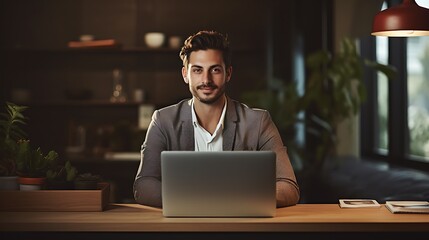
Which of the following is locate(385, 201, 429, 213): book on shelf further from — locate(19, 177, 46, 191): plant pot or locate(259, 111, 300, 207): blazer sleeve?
locate(19, 177, 46, 191): plant pot

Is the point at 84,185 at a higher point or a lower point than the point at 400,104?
lower

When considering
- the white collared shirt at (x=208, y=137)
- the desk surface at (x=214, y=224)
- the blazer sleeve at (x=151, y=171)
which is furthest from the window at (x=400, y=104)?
the desk surface at (x=214, y=224)

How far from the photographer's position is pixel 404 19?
10.6 feet

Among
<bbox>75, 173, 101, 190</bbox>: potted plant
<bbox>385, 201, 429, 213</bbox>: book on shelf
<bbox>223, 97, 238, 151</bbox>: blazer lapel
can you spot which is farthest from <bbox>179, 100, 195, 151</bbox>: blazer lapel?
<bbox>385, 201, 429, 213</bbox>: book on shelf

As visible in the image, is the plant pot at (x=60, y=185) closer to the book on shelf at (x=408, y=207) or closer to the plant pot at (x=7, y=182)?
the plant pot at (x=7, y=182)

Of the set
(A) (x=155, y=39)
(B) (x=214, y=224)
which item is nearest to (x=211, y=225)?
(B) (x=214, y=224)

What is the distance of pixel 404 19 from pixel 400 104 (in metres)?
2.75

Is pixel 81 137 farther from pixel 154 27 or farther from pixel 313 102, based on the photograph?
pixel 313 102

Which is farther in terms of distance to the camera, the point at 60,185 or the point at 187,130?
the point at 187,130

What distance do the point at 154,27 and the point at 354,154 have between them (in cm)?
234

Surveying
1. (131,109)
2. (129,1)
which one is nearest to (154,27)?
(129,1)

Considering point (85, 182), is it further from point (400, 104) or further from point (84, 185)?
point (400, 104)

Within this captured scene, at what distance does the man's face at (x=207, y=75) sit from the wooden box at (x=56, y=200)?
62 centimetres

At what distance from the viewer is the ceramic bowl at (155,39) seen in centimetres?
752
